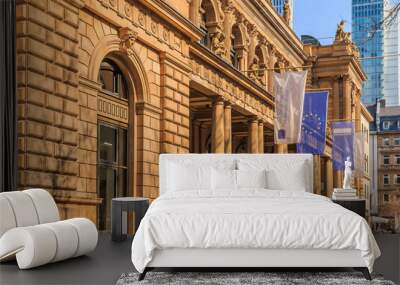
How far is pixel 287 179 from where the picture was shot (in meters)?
6.38

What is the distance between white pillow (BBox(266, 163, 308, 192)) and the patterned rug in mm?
2030

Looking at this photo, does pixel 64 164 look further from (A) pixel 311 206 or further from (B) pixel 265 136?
(B) pixel 265 136

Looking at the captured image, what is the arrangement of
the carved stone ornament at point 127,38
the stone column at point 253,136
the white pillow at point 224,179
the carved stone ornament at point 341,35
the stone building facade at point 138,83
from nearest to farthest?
the white pillow at point 224,179 → the stone building facade at point 138,83 → the carved stone ornament at point 127,38 → the carved stone ornament at point 341,35 → the stone column at point 253,136

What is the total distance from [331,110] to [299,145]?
7.28 feet

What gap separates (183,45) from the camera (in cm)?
1095

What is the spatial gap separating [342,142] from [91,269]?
26.4 ft

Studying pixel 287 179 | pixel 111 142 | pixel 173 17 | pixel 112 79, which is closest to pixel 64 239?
pixel 287 179

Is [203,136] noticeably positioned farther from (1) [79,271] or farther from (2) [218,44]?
(1) [79,271]

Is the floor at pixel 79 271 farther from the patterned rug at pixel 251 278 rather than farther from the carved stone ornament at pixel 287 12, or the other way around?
the carved stone ornament at pixel 287 12

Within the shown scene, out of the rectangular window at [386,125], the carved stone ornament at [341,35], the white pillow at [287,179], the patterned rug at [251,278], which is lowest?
the patterned rug at [251,278]

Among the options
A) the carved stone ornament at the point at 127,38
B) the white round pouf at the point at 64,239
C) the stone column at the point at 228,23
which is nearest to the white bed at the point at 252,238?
the white round pouf at the point at 64,239

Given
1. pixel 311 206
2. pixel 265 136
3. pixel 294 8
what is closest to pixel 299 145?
pixel 294 8

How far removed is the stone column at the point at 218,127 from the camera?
1301cm

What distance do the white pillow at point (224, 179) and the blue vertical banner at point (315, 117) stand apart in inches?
217
